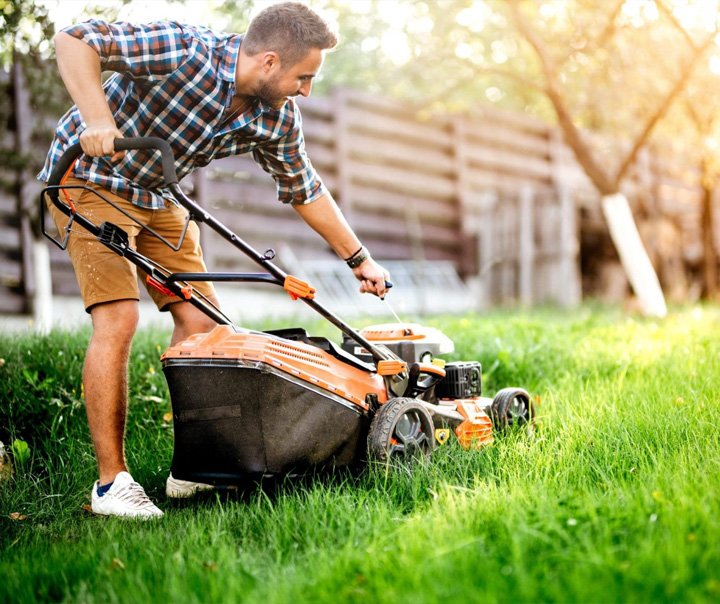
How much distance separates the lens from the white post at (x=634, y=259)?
7.38m

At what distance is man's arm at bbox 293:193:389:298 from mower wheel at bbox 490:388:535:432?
0.67m

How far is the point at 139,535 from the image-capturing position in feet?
8.38

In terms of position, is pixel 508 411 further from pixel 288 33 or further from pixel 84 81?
pixel 84 81

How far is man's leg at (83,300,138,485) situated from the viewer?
9.49ft

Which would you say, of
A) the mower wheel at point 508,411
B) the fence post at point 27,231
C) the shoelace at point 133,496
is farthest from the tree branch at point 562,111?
the shoelace at point 133,496

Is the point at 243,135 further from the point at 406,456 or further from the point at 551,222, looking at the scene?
the point at 551,222

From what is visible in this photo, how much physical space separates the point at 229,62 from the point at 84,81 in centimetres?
50

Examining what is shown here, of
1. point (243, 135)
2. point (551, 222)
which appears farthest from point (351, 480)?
point (551, 222)

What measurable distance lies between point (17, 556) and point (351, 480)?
104 cm

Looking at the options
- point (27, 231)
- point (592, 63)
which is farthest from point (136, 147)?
point (592, 63)

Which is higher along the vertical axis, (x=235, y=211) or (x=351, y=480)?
(x=235, y=211)

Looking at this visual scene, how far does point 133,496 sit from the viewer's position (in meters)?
2.87

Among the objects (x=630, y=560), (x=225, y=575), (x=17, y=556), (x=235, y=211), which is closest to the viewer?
(x=630, y=560)

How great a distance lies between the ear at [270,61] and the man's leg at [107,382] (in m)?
0.89
